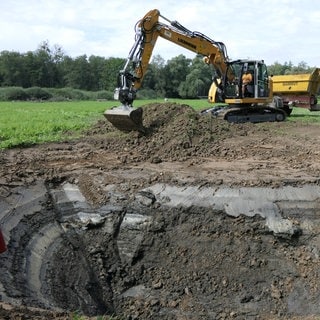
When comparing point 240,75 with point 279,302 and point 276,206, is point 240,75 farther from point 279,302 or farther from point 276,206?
point 279,302

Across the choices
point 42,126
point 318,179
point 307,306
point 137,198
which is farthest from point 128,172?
point 42,126

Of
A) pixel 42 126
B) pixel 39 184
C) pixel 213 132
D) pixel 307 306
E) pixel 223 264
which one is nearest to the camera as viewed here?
pixel 307 306

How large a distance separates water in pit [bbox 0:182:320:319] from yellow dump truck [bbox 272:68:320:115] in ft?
46.0

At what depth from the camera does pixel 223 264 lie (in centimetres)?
685

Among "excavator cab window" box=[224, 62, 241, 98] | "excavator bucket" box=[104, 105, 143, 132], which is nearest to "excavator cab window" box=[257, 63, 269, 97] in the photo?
"excavator cab window" box=[224, 62, 241, 98]

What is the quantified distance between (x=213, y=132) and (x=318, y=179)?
402 cm

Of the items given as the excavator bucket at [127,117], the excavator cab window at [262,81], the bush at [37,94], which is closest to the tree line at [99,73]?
the bush at [37,94]

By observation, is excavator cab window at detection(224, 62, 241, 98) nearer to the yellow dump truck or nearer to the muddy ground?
the yellow dump truck

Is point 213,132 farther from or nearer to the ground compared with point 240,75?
nearer to the ground

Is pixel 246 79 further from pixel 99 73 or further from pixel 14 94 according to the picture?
pixel 99 73

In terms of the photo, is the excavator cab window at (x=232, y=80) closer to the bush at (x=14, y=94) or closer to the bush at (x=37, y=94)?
the bush at (x=14, y=94)

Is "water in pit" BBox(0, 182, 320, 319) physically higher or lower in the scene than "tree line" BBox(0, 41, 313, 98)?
lower

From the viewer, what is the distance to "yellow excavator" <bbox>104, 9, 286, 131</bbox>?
37.8 feet

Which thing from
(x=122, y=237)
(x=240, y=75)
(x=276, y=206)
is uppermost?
(x=240, y=75)
